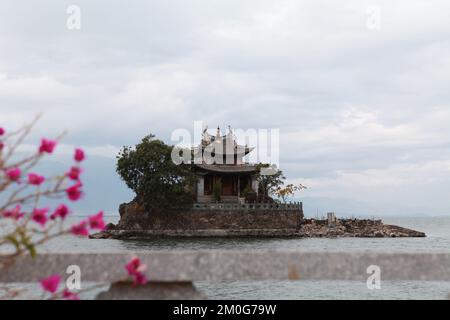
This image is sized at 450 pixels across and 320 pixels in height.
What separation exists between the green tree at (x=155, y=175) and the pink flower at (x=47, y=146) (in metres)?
49.9

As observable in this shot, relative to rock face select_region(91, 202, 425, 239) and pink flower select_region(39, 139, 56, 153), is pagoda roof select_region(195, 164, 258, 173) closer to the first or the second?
rock face select_region(91, 202, 425, 239)

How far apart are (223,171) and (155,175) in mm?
9818

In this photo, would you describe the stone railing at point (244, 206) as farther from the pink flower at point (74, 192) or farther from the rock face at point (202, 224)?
the pink flower at point (74, 192)

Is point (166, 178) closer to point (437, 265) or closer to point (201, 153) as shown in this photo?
point (201, 153)

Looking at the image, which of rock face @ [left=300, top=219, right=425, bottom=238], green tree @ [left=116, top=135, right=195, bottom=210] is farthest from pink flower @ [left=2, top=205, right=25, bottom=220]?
rock face @ [left=300, top=219, right=425, bottom=238]

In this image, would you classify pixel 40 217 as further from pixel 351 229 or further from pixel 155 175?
pixel 351 229

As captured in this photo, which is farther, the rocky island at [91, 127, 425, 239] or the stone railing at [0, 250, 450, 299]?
the rocky island at [91, 127, 425, 239]

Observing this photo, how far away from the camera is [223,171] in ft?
195

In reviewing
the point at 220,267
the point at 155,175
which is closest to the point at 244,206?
the point at 155,175

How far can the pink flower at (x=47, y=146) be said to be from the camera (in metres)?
2.77

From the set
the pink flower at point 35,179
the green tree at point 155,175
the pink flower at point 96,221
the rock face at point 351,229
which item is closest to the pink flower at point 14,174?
the pink flower at point 35,179

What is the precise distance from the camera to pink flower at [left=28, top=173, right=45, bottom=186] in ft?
9.02

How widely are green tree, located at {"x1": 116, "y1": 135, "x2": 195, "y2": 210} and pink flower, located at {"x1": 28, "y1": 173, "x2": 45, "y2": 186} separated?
49.9m
